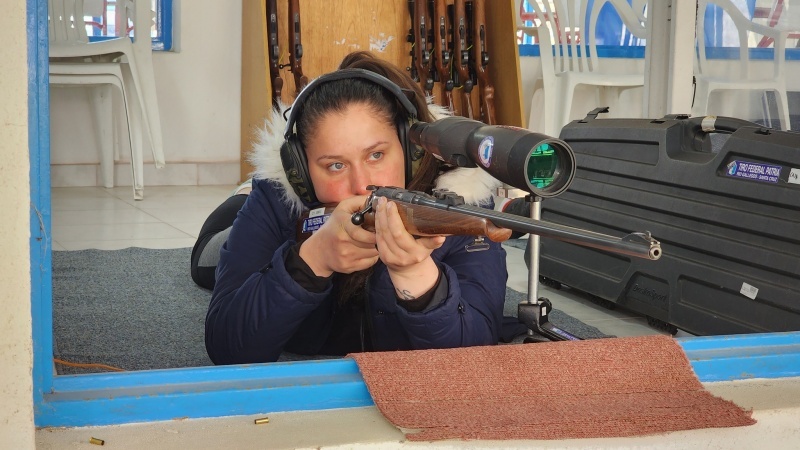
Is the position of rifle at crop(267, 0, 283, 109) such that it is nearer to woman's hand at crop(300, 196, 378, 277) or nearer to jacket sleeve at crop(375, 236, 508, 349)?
jacket sleeve at crop(375, 236, 508, 349)

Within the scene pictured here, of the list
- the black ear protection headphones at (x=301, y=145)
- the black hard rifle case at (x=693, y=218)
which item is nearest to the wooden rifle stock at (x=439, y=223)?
the black ear protection headphones at (x=301, y=145)

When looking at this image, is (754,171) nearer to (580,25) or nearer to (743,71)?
(743,71)

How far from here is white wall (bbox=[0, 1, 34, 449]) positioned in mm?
981

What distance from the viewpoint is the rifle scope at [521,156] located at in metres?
1.03

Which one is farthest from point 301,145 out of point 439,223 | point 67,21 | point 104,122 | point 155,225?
point 104,122

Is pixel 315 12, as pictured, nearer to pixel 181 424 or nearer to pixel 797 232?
pixel 797 232

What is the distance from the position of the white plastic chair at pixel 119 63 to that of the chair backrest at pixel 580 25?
97.0 inches

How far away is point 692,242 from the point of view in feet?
7.18

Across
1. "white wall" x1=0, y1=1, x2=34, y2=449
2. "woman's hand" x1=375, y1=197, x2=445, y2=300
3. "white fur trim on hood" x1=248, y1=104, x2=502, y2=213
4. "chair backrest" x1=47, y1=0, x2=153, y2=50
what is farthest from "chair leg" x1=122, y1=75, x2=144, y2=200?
"white wall" x1=0, y1=1, x2=34, y2=449

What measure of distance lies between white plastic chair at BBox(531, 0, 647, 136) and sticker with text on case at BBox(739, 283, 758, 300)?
3377 millimetres

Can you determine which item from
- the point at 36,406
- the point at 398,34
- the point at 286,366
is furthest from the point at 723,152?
the point at 398,34

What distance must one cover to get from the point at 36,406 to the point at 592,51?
5.05 meters

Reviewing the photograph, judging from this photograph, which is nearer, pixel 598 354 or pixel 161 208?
pixel 598 354

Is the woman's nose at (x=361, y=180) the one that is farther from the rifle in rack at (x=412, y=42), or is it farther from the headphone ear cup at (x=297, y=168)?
the rifle in rack at (x=412, y=42)
